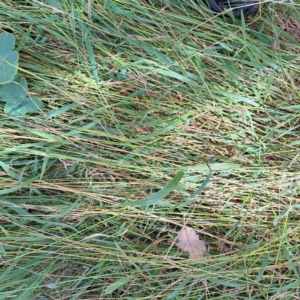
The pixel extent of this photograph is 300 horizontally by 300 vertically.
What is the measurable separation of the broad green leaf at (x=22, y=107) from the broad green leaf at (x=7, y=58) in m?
0.08

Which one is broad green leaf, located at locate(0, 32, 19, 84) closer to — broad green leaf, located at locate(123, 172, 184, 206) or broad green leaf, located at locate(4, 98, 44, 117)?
broad green leaf, located at locate(4, 98, 44, 117)

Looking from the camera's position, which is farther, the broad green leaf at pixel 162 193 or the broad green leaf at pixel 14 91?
the broad green leaf at pixel 14 91

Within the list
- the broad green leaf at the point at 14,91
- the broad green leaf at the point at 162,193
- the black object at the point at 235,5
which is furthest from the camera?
the black object at the point at 235,5

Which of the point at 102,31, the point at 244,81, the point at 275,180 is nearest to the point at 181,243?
the point at 275,180

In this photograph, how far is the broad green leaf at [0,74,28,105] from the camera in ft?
3.60

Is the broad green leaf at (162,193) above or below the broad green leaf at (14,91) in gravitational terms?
below

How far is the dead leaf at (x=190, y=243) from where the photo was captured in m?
1.17

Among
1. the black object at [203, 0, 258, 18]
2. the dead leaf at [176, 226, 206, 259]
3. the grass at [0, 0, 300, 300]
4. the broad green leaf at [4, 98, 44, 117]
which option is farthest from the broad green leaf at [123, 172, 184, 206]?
the black object at [203, 0, 258, 18]

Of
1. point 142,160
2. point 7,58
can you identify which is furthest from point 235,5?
point 7,58

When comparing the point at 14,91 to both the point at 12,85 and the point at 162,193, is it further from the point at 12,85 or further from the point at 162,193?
the point at 162,193

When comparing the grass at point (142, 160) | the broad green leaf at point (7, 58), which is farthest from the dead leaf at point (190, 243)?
the broad green leaf at point (7, 58)

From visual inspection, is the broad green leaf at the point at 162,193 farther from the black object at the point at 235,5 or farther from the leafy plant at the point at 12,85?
the black object at the point at 235,5

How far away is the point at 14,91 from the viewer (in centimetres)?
111

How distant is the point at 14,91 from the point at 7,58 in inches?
4.0
